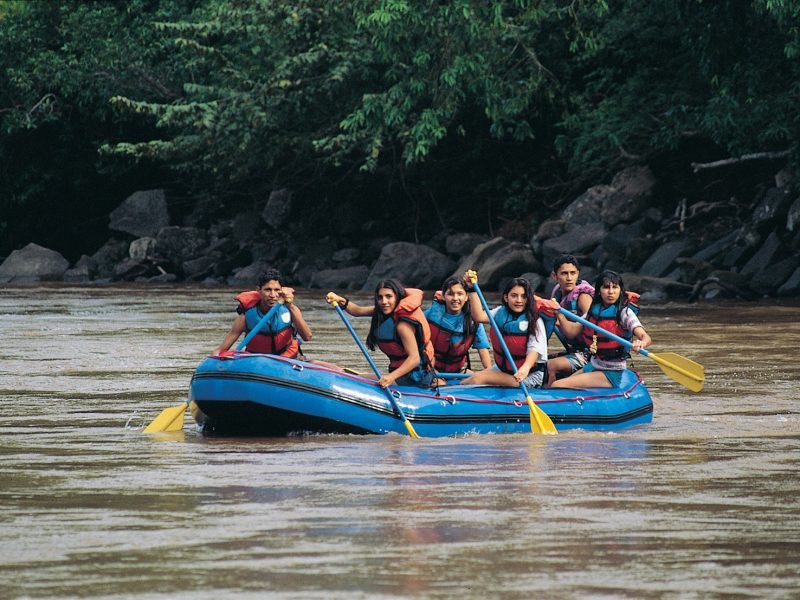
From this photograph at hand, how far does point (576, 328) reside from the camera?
10.4m

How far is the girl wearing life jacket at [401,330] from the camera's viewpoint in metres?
9.31

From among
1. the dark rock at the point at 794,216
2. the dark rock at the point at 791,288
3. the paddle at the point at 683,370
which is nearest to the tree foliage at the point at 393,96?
the dark rock at the point at 794,216

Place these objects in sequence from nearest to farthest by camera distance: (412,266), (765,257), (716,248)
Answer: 1. (765,257)
2. (716,248)
3. (412,266)

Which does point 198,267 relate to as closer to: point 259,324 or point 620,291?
point 620,291

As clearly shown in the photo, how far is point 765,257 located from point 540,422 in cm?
1366

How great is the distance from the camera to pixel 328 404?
8945mm

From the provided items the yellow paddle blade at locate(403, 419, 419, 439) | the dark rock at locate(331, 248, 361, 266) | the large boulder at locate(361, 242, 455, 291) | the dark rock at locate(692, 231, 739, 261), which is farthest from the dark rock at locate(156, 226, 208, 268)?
the yellow paddle blade at locate(403, 419, 419, 439)

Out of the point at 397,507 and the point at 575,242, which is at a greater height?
the point at 397,507

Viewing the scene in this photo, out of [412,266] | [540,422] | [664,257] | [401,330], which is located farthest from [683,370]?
[412,266]

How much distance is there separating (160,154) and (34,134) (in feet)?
20.3

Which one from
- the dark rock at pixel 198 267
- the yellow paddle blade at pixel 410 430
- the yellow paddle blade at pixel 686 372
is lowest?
the dark rock at pixel 198 267

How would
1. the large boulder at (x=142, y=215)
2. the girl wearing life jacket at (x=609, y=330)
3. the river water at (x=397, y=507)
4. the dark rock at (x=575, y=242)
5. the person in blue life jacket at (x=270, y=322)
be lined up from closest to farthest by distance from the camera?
the river water at (x=397, y=507), the person in blue life jacket at (x=270, y=322), the girl wearing life jacket at (x=609, y=330), the dark rock at (x=575, y=242), the large boulder at (x=142, y=215)

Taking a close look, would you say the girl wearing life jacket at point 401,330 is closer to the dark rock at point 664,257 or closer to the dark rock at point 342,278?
the dark rock at point 664,257

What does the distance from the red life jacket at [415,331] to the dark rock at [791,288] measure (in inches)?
509
